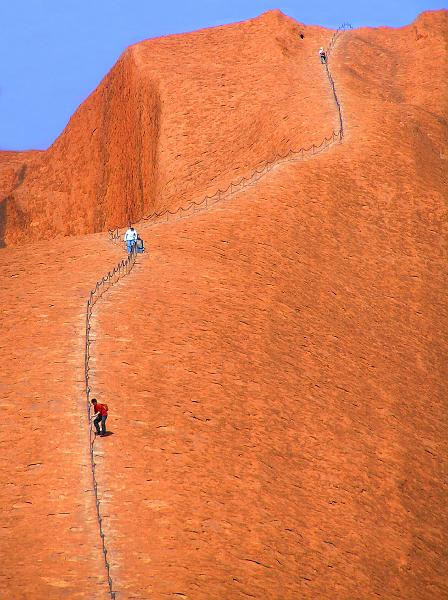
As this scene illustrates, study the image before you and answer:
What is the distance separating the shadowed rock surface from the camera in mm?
32469

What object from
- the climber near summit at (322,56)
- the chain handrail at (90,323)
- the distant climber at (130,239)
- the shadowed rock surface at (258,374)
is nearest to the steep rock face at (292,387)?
the shadowed rock surface at (258,374)

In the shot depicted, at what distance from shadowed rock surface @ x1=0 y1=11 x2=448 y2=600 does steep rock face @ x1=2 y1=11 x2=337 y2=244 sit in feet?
1.32

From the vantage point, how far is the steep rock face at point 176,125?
6994 centimetres

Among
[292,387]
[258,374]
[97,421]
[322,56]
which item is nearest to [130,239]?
[258,374]

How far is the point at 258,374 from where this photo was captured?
4244cm

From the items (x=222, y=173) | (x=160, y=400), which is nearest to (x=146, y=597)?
(x=160, y=400)

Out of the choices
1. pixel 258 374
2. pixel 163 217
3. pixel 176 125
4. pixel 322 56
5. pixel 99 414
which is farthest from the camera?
pixel 322 56

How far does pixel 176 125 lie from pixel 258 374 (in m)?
37.6

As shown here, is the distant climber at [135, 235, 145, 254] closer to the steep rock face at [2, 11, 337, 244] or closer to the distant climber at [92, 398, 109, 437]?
the steep rock face at [2, 11, 337, 244]

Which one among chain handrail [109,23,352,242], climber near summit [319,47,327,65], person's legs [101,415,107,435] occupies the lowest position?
person's legs [101,415,107,435]

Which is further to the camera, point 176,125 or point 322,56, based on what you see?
point 322,56

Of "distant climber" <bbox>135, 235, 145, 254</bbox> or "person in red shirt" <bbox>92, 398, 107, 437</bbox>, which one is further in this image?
"distant climber" <bbox>135, 235, 145, 254</bbox>

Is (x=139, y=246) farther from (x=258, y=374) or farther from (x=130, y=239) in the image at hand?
(x=258, y=374)

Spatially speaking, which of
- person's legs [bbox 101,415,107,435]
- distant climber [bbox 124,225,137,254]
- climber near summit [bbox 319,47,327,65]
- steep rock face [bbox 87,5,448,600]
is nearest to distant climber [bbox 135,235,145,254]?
distant climber [bbox 124,225,137,254]
